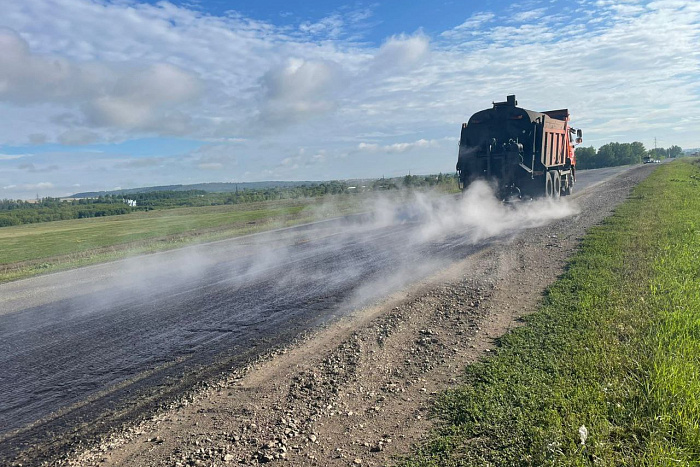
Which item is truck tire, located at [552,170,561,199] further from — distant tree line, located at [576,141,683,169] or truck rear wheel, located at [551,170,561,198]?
distant tree line, located at [576,141,683,169]

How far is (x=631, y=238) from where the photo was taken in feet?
35.3

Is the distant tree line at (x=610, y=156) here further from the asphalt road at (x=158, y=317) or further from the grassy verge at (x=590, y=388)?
the grassy verge at (x=590, y=388)

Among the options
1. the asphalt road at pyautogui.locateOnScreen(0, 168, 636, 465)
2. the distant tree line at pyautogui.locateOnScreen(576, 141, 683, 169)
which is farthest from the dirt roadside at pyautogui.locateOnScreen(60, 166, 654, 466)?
the distant tree line at pyautogui.locateOnScreen(576, 141, 683, 169)

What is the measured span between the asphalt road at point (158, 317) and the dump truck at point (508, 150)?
14.5 ft

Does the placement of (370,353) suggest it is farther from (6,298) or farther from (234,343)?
(6,298)

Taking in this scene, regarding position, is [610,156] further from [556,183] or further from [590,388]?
[590,388]

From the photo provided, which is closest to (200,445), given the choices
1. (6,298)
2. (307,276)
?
(307,276)

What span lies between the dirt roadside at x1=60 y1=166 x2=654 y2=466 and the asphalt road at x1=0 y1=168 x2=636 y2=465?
1.64 feet

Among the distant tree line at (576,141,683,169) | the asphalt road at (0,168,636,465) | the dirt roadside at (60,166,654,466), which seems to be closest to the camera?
→ the dirt roadside at (60,166,654,466)

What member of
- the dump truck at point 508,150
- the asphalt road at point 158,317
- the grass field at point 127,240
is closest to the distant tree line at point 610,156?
the grass field at point 127,240

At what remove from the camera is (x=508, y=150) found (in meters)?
17.5

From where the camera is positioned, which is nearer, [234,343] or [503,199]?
[234,343]

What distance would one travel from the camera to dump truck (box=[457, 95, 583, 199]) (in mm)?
17406

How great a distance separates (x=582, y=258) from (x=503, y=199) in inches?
368
